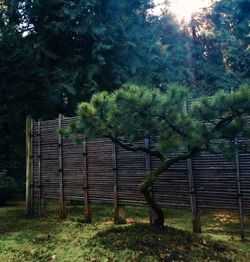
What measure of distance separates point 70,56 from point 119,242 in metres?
7.03

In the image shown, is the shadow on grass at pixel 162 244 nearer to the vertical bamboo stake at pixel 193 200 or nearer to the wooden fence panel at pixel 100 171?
the vertical bamboo stake at pixel 193 200

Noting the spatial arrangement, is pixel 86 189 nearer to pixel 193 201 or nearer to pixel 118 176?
pixel 118 176

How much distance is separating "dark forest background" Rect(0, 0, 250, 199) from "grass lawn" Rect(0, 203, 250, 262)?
Result: 177cm

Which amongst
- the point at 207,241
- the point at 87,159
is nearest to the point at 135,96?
the point at 207,241

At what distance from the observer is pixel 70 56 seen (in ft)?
34.0

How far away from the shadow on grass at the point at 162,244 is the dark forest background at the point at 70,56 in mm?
3243

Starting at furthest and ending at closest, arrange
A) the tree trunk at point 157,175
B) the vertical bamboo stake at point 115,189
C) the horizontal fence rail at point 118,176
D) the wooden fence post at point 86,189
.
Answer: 1. the wooden fence post at point 86,189
2. the vertical bamboo stake at point 115,189
3. the horizontal fence rail at point 118,176
4. the tree trunk at point 157,175

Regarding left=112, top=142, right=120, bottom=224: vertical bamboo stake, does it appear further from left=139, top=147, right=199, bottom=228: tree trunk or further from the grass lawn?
left=139, top=147, right=199, bottom=228: tree trunk

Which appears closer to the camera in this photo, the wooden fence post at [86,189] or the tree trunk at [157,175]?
the tree trunk at [157,175]

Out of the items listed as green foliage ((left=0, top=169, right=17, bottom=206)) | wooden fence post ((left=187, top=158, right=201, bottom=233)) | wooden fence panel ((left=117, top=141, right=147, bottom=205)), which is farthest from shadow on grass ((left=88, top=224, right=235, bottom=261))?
green foliage ((left=0, top=169, right=17, bottom=206))

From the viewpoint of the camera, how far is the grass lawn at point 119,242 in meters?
4.34

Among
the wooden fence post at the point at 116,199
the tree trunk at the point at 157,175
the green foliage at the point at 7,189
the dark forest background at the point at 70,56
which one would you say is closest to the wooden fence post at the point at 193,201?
the tree trunk at the point at 157,175

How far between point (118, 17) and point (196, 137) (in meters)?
7.47

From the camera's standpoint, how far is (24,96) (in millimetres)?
9180
